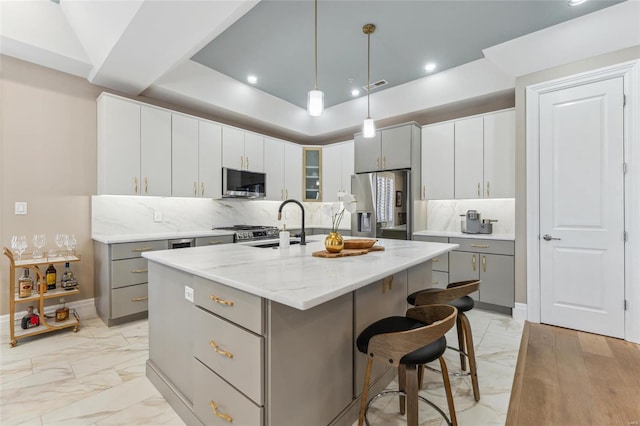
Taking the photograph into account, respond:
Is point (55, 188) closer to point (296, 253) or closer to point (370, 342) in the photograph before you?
point (296, 253)

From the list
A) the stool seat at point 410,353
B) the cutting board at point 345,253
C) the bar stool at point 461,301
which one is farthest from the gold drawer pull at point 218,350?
the bar stool at point 461,301

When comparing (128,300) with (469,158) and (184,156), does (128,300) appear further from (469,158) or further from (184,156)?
(469,158)

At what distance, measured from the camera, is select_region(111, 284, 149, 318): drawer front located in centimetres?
300

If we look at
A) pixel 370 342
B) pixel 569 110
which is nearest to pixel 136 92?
pixel 370 342

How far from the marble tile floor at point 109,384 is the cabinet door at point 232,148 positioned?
8.25 ft

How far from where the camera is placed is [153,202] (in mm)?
3857

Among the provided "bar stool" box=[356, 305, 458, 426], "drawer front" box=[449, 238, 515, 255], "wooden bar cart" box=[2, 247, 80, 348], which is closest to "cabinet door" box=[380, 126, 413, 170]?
"drawer front" box=[449, 238, 515, 255]

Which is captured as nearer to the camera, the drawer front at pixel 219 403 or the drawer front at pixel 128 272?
the drawer front at pixel 219 403

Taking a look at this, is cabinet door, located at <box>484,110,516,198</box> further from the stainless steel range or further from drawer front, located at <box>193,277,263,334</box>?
drawer front, located at <box>193,277,263,334</box>

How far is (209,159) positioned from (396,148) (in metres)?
2.75

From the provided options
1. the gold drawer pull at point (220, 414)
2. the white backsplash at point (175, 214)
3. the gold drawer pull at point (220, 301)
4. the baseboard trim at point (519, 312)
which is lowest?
the baseboard trim at point (519, 312)

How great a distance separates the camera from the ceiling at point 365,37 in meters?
2.67

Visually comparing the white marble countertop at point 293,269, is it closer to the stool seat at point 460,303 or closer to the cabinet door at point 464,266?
the stool seat at point 460,303

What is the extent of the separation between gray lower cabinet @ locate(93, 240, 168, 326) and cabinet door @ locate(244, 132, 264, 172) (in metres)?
1.91
